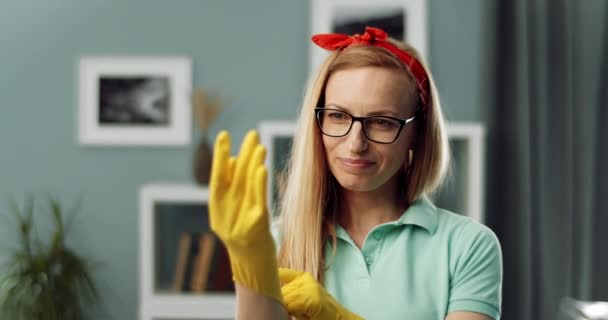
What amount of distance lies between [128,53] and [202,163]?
25.7 inches

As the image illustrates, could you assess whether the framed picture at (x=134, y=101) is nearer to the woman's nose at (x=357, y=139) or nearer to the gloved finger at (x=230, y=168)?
the woman's nose at (x=357, y=139)

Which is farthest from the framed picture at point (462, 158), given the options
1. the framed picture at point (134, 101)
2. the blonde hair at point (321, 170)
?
the blonde hair at point (321, 170)

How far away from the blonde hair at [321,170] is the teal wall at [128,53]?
2.13m

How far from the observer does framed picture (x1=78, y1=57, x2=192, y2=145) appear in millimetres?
3502

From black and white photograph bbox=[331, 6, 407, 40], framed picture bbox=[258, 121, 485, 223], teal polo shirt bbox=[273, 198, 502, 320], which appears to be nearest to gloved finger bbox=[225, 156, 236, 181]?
teal polo shirt bbox=[273, 198, 502, 320]

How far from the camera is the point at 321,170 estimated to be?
133cm

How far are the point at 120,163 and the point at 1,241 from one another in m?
0.66

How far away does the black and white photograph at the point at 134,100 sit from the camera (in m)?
3.52

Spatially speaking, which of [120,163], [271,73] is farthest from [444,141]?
[120,163]

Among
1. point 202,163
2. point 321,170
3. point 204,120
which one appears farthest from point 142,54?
point 321,170

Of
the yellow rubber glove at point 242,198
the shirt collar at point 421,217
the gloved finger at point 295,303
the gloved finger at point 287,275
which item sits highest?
the yellow rubber glove at point 242,198

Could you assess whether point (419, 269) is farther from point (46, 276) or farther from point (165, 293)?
point (46, 276)

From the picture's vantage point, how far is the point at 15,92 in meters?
3.56

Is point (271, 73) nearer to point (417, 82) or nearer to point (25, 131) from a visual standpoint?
point (25, 131)
